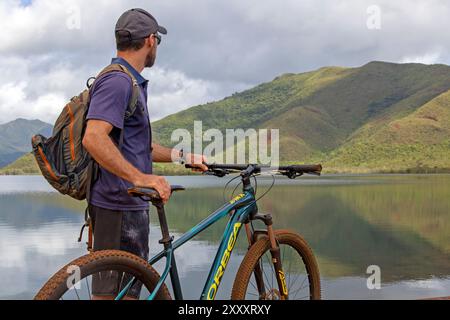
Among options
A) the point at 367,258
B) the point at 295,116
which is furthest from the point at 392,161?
the point at 367,258

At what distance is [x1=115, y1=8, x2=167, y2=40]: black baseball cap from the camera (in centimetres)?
277

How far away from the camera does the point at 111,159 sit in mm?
2465

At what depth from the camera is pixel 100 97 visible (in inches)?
100

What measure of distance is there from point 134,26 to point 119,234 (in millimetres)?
982

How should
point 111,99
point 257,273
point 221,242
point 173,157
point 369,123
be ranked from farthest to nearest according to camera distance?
point 369,123
point 257,273
point 173,157
point 221,242
point 111,99

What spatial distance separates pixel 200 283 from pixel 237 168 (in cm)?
1378

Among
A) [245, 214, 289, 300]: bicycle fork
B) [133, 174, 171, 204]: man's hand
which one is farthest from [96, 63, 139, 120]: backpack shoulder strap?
[245, 214, 289, 300]: bicycle fork

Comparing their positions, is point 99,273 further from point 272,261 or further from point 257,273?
point 272,261

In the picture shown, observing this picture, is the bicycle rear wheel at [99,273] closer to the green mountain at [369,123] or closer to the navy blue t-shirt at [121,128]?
the navy blue t-shirt at [121,128]

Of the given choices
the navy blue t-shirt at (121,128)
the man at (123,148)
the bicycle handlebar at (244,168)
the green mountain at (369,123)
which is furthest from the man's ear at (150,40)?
the green mountain at (369,123)

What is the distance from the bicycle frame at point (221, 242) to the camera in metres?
2.62

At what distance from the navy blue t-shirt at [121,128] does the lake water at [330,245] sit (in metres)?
11.9

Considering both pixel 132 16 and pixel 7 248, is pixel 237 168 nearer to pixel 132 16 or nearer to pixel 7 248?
pixel 132 16

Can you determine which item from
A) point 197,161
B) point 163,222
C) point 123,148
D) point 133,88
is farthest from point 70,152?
point 197,161
